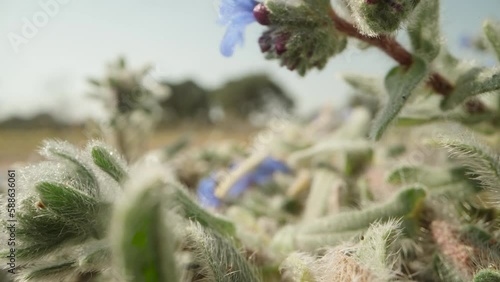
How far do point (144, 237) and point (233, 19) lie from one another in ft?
2.45

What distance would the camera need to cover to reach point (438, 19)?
3.91 feet

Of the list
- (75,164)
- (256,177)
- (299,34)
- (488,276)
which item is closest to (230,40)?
(299,34)

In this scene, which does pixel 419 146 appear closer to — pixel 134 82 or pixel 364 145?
pixel 364 145

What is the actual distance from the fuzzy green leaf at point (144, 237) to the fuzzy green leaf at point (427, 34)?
2.78 feet

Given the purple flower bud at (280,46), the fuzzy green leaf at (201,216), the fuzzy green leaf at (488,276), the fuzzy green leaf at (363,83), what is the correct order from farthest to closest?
the fuzzy green leaf at (363,83)
the purple flower bud at (280,46)
the fuzzy green leaf at (201,216)
the fuzzy green leaf at (488,276)

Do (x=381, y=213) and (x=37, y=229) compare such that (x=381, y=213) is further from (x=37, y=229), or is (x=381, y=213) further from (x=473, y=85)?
(x=37, y=229)

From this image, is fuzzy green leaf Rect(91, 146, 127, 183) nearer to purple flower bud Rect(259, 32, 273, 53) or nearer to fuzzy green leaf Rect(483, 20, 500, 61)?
purple flower bud Rect(259, 32, 273, 53)

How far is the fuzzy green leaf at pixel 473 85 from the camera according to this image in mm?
1037

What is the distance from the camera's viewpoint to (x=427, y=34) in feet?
3.92

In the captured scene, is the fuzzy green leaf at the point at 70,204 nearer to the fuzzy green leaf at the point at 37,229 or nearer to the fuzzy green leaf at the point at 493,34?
the fuzzy green leaf at the point at 37,229

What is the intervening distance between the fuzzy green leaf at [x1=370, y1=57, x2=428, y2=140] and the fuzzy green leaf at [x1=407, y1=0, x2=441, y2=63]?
1.4 inches

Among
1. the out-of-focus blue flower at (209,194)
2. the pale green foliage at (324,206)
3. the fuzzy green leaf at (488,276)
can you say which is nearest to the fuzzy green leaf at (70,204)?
the pale green foliage at (324,206)

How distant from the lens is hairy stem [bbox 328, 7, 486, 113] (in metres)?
1.13

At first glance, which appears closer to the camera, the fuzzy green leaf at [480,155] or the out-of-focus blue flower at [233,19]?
the fuzzy green leaf at [480,155]
